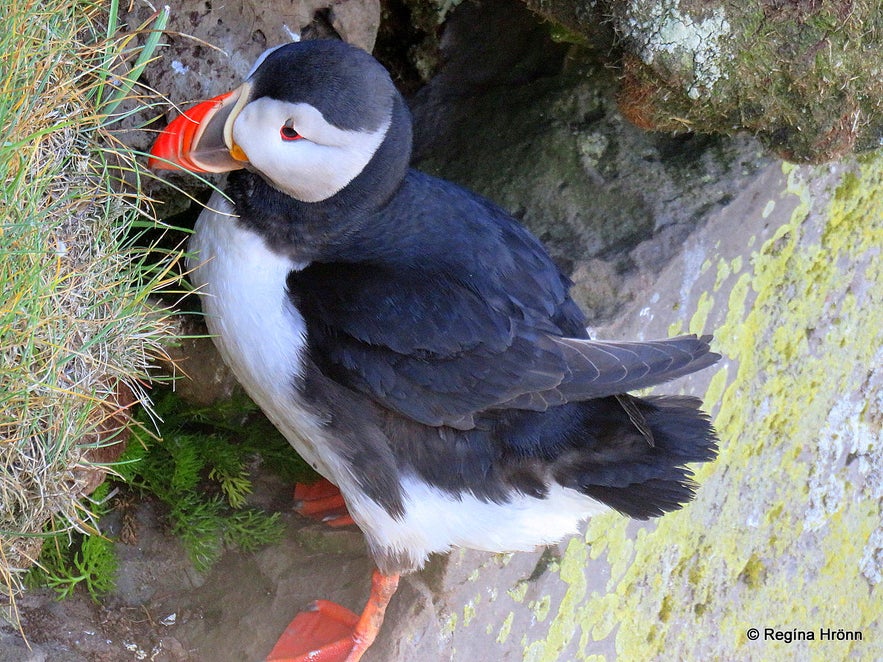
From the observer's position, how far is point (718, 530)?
345 centimetres

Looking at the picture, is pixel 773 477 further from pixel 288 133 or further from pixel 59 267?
pixel 59 267

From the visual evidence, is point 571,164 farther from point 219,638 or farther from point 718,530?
point 219,638

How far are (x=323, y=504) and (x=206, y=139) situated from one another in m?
1.16

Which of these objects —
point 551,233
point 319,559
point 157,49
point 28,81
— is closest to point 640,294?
point 551,233

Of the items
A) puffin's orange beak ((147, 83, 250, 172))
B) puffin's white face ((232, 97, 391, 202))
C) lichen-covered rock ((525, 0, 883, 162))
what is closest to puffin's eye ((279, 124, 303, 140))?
puffin's white face ((232, 97, 391, 202))

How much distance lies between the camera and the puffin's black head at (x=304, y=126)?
2105 mm

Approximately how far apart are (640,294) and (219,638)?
1.59 m

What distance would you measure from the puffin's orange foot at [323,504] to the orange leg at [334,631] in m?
0.22

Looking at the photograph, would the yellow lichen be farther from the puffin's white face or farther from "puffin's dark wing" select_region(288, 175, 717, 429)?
the puffin's white face

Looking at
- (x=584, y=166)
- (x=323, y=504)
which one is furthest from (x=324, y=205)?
(x=584, y=166)

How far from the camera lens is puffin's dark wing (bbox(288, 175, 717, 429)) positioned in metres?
2.16

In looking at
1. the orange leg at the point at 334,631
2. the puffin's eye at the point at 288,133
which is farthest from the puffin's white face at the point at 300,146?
the orange leg at the point at 334,631

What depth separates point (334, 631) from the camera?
2646mm

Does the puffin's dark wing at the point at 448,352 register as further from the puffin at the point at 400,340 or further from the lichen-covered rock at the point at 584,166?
the lichen-covered rock at the point at 584,166
